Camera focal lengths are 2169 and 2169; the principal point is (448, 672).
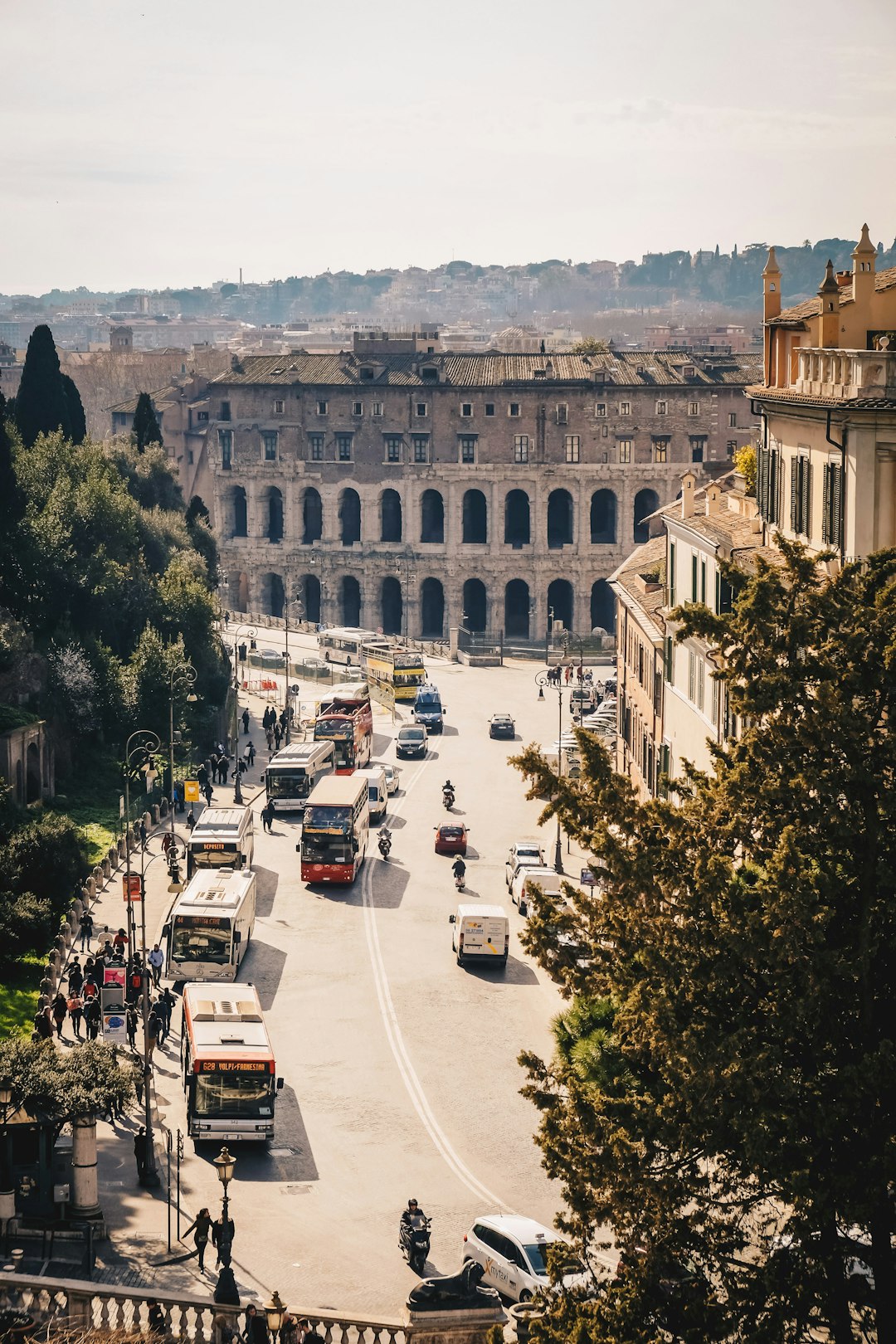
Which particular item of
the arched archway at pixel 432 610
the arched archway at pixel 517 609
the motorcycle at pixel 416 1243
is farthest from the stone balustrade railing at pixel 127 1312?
the arched archway at pixel 432 610

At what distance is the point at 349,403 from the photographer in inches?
5236

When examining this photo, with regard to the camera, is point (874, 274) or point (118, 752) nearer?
point (874, 274)

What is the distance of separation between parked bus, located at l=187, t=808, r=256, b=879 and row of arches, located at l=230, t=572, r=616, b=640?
71531 mm

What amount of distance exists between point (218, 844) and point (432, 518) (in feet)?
262

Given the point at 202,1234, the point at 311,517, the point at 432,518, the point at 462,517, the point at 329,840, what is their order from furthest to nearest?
the point at 311,517 → the point at 432,518 → the point at 462,517 → the point at 329,840 → the point at 202,1234

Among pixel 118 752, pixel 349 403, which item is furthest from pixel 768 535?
pixel 349 403

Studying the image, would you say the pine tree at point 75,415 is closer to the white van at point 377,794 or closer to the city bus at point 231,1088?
the white van at point 377,794

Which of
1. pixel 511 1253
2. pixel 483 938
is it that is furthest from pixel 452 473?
pixel 511 1253

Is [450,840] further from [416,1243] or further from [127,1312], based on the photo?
[127,1312]

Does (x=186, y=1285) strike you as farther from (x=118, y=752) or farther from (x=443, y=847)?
(x=118, y=752)

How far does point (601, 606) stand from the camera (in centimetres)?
13075

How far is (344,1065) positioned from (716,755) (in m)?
20.8

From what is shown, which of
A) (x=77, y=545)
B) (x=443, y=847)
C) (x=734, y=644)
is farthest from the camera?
(x=77, y=545)

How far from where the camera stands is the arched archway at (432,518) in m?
134
